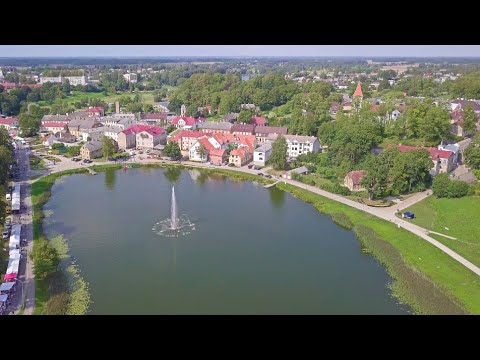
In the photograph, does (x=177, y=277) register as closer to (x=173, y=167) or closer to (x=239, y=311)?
(x=239, y=311)

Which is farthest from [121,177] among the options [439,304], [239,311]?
[439,304]

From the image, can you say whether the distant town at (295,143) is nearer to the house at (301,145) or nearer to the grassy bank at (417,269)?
the house at (301,145)

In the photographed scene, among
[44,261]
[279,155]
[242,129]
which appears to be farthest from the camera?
[242,129]

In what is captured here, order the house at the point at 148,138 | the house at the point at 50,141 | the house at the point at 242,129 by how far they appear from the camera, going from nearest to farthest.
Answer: the house at the point at 148,138, the house at the point at 50,141, the house at the point at 242,129

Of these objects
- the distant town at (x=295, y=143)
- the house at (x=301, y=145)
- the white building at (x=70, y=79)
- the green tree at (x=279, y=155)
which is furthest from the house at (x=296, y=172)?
the white building at (x=70, y=79)

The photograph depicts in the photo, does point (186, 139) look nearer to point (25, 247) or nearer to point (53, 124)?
point (53, 124)

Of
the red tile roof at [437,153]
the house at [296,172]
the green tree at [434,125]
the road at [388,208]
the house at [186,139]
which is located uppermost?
the green tree at [434,125]

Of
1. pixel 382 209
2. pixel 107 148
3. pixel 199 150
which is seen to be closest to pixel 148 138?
pixel 107 148
